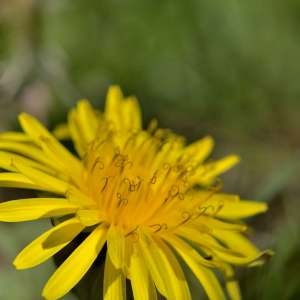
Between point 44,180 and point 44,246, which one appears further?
point 44,180

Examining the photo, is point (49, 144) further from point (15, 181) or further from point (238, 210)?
point (238, 210)

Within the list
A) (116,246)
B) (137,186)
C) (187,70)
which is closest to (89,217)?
(116,246)

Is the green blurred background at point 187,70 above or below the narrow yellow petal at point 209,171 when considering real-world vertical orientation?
above

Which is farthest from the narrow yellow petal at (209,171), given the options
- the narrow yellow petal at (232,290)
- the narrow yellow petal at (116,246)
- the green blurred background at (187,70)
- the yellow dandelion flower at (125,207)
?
the green blurred background at (187,70)

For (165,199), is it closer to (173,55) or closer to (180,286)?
(180,286)

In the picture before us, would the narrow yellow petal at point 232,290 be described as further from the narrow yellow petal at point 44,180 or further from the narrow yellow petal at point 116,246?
the narrow yellow petal at point 44,180

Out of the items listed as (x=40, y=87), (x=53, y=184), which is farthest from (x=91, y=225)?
(x=40, y=87)

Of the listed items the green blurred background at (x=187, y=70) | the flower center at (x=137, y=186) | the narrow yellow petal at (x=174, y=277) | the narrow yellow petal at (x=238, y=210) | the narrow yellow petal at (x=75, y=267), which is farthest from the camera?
the green blurred background at (x=187, y=70)

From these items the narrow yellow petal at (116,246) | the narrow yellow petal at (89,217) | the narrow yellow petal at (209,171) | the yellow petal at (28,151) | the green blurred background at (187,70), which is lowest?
the narrow yellow petal at (116,246)
